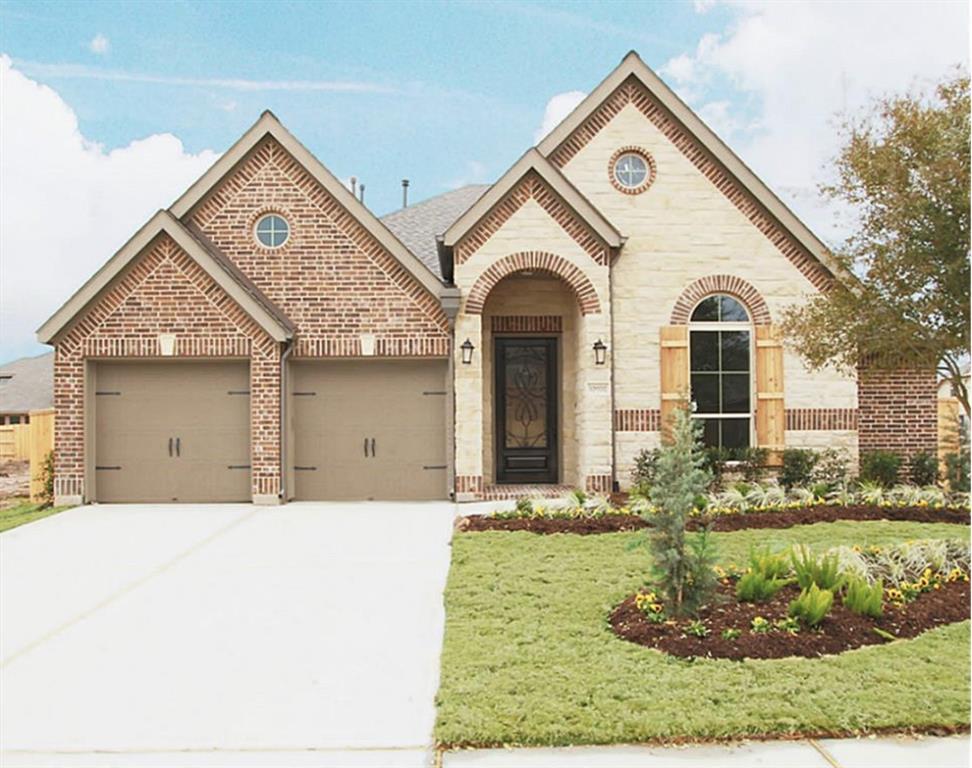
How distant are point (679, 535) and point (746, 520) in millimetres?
5516

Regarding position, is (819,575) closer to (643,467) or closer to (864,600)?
(864,600)

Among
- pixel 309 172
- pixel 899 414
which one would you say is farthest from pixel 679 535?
pixel 899 414

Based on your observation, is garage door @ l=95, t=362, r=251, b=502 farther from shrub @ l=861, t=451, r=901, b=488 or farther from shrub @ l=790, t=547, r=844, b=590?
shrub @ l=861, t=451, r=901, b=488

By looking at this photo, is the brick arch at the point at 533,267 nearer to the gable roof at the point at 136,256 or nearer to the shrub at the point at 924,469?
the gable roof at the point at 136,256

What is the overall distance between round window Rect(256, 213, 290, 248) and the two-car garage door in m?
2.08

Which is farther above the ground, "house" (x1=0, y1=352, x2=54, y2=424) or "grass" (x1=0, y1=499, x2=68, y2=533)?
"house" (x1=0, y1=352, x2=54, y2=424)

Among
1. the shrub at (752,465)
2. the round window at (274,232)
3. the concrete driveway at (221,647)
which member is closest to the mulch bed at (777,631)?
the concrete driveway at (221,647)

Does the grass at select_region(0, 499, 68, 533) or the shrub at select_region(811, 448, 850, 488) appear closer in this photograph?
the grass at select_region(0, 499, 68, 533)

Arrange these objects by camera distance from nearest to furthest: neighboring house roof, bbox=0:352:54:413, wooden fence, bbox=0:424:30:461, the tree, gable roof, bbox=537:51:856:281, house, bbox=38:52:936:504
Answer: the tree, house, bbox=38:52:936:504, gable roof, bbox=537:51:856:281, wooden fence, bbox=0:424:30:461, neighboring house roof, bbox=0:352:54:413

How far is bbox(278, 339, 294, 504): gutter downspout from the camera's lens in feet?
45.2

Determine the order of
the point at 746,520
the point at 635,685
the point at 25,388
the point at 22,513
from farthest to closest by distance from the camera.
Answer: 1. the point at 25,388
2. the point at 22,513
3. the point at 746,520
4. the point at 635,685

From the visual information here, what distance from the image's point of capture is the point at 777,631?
580cm

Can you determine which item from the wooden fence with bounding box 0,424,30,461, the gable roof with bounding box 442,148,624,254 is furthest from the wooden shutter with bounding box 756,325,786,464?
the wooden fence with bounding box 0,424,30,461

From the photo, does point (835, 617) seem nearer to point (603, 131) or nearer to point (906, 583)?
point (906, 583)
